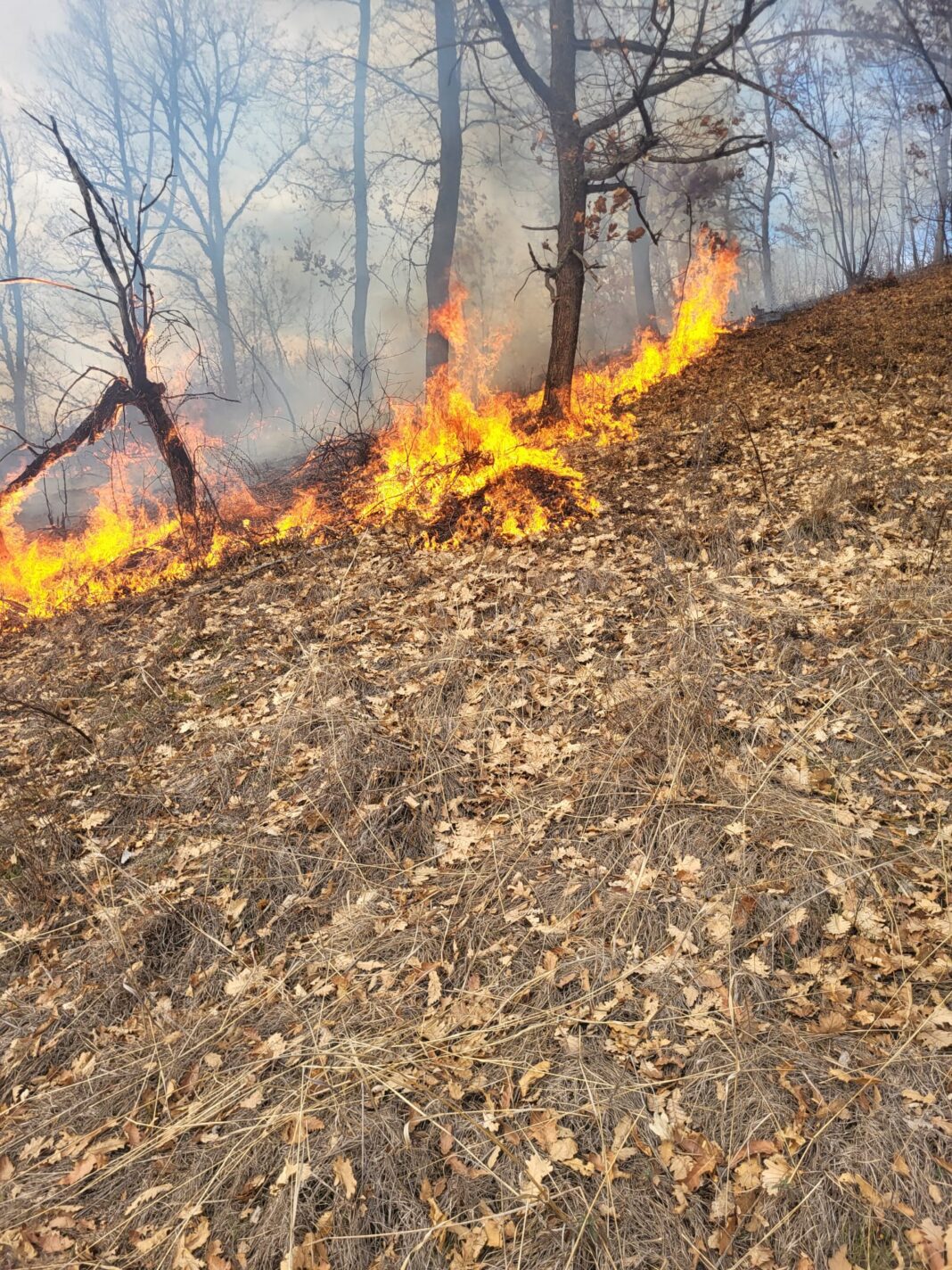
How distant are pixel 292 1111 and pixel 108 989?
1.43 m

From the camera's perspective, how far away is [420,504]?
28.6ft

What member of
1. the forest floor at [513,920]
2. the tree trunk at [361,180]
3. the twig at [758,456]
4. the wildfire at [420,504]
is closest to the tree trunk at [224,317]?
the tree trunk at [361,180]

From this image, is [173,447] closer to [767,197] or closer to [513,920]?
[513,920]

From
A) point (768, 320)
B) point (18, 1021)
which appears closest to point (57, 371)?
point (768, 320)

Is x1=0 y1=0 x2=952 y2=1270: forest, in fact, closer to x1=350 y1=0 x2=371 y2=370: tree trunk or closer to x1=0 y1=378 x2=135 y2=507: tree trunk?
x1=0 y1=378 x2=135 y2=507: tree trunk

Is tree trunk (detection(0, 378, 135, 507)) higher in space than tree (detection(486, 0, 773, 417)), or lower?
lower

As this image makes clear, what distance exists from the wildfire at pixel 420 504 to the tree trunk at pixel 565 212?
1.88 ft

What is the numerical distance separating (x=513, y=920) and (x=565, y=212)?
34.4 feet

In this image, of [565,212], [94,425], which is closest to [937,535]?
[565,212]

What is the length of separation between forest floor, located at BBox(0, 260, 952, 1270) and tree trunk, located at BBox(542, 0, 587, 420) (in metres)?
5.21

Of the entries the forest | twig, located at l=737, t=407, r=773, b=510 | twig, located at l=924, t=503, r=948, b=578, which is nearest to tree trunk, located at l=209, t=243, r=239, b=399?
the forest

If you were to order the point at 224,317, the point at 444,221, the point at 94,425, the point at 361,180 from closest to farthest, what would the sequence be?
the point at 94,425
the point at 444,221
the point at 361,180
the point at 224,317

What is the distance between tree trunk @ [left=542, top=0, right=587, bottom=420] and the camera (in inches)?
406

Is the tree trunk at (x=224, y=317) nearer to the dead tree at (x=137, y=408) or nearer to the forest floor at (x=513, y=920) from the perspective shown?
the dead tree at (x=137, y=408)
